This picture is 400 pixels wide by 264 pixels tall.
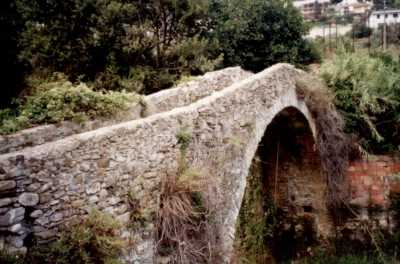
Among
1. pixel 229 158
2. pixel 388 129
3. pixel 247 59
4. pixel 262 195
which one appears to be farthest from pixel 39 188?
pixel 247 59

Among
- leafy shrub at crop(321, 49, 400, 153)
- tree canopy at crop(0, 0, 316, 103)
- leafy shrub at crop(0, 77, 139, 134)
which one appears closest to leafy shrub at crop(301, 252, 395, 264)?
leafy shrub at crop(321, 49, 400, 153)

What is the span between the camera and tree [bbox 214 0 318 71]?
15.8 metres

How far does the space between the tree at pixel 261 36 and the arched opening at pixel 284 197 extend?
192 inches

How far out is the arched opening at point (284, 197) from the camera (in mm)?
11297

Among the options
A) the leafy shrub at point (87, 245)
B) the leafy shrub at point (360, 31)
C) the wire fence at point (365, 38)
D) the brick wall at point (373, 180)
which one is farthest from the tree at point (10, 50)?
the leafy shrub at point (360, 31)

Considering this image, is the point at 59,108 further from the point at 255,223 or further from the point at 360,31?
the point at 360,31

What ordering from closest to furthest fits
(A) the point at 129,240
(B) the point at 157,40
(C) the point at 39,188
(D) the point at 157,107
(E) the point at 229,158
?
(C) the point at 39,188
(A) the point at 129,240
(E) the point at 229,158
(D) the point at 157,107
(B) the point at 157,40

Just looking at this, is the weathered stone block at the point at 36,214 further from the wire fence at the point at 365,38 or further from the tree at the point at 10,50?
the wire fence at the point at 365,38

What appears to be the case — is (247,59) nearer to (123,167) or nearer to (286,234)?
(286,234)

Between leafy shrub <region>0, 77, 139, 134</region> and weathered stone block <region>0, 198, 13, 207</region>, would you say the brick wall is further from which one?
weathered stone block <region>0, 198, 13, 207</region>

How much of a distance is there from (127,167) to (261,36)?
12203mm

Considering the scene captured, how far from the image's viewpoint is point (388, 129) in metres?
11.9

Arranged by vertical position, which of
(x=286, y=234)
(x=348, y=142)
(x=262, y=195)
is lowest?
(x=286, y=234)

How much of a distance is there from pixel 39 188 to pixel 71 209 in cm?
35
